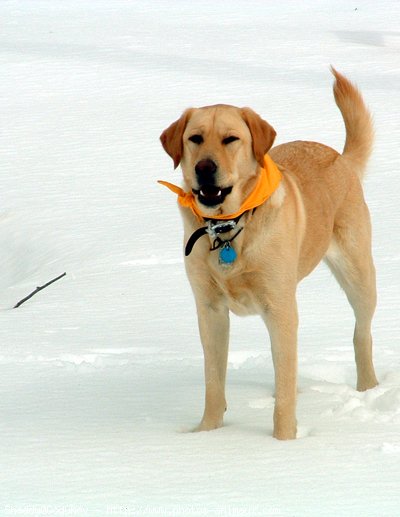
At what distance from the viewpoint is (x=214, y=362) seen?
4.37 m

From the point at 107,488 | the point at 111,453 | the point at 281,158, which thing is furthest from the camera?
the point at 281,158

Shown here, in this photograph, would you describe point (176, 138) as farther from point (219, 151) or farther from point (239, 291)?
point (239, 291)

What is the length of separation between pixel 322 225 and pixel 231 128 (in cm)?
92

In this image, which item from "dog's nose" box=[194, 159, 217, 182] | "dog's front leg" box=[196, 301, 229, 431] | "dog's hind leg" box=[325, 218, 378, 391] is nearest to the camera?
"dog's nose" box=[194, 159, 217, 182]

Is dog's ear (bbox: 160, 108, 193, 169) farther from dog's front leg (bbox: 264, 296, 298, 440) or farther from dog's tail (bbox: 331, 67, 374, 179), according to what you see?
dog's tail (bbox: 331, 67, 374, 179)

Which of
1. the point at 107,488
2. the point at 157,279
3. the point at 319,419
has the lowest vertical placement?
the point at 157,279

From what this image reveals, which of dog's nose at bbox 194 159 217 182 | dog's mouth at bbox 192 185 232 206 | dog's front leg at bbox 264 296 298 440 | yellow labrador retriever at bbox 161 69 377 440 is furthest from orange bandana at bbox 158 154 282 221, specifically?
dog's front leg at bbox 264 296 298 440

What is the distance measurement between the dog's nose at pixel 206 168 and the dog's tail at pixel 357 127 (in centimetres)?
174

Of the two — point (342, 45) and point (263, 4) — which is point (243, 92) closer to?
point (342, 45)

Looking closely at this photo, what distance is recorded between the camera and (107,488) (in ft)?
11.2

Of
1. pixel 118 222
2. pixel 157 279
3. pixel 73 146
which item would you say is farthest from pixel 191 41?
pixel 157 279

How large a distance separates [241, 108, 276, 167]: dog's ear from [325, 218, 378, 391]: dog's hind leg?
1016mm

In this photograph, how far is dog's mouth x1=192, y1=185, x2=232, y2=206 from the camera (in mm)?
3859

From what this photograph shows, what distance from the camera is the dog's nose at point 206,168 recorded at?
3.80 m
